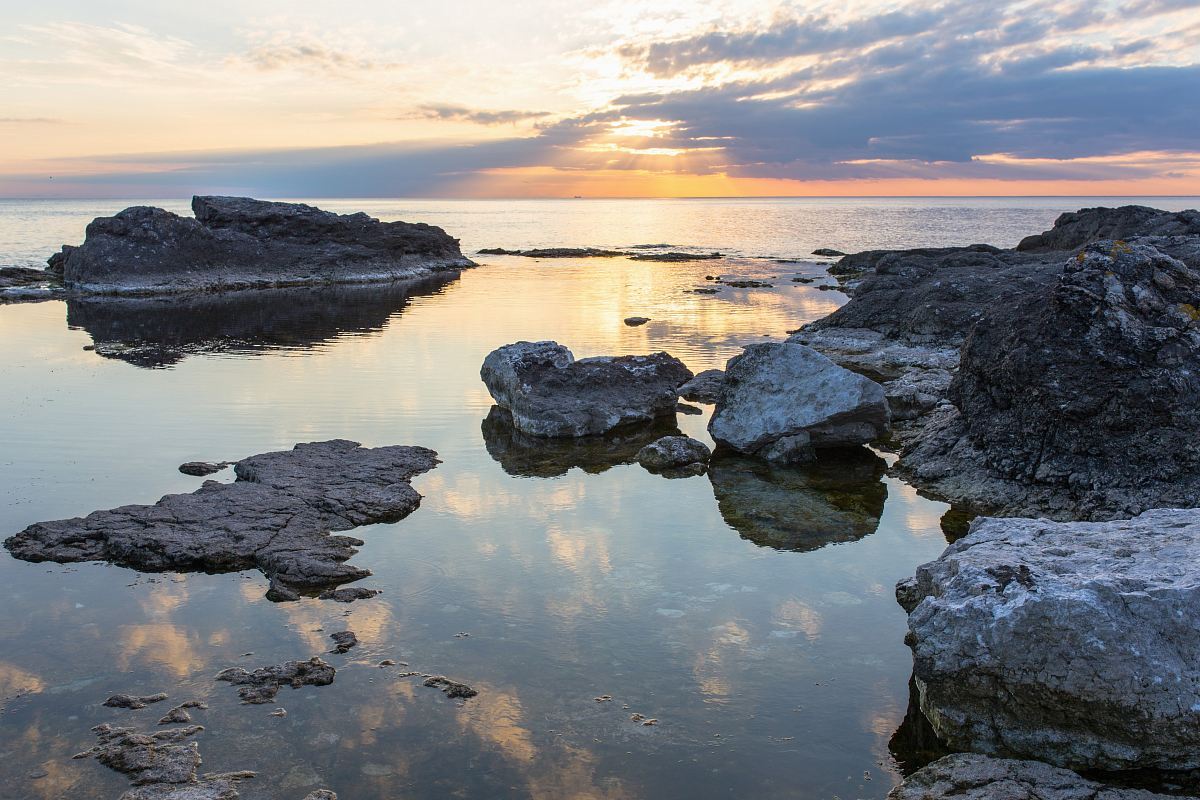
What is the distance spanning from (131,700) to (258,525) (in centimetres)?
348

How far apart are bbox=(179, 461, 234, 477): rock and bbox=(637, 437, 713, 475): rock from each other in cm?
614

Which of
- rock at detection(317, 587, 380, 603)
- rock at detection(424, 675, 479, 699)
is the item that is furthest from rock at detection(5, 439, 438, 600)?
rock at detection(424, 675, 479, 699)

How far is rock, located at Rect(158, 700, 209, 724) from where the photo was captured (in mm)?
6586

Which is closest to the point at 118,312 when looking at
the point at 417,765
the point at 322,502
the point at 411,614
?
the point at 322,502

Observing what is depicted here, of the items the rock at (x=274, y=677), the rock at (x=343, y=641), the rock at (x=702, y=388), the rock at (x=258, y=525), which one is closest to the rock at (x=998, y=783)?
the rock at (x=274, y=677)

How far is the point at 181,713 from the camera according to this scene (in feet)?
21.9

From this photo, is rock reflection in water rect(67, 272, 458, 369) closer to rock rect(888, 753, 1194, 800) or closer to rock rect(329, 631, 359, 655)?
rock rect(329, 631, 359, 655)

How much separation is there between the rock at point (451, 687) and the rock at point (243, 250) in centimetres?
3780

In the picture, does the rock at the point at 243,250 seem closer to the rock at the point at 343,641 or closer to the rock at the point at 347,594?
the rock at the point at 347,594

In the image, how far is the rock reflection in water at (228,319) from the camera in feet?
81.2

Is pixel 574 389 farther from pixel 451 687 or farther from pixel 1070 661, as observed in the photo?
pixel 1070 661

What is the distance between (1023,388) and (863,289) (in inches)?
713

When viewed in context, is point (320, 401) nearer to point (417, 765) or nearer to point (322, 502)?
point (322, 502)

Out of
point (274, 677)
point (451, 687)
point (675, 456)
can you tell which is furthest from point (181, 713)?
point (675, 456)
